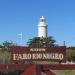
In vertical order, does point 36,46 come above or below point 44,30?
below

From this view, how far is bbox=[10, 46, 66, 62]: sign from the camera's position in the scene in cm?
1255

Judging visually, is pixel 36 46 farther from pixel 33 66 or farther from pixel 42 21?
pixel 42 21

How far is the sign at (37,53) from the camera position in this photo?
494 inches

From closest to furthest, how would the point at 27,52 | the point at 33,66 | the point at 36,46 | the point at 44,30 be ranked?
1. the point at 33,66
2. the point at 27,52
3. the point at 36,46
4. the point at 44,30

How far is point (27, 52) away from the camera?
1263 centimetres

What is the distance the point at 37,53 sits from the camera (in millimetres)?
12836

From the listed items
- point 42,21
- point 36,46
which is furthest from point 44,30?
point 36,46

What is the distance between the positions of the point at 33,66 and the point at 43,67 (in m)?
0.47

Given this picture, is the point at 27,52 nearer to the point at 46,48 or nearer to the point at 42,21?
the point at 46,48

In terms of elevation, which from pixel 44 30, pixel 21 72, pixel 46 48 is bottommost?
pixel 21 72

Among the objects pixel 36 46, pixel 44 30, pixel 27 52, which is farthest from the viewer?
pixel 44 30

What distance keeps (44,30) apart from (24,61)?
107m

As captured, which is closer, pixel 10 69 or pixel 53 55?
pixel 10 69

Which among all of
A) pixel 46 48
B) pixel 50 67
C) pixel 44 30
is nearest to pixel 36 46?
pixel 46 48
